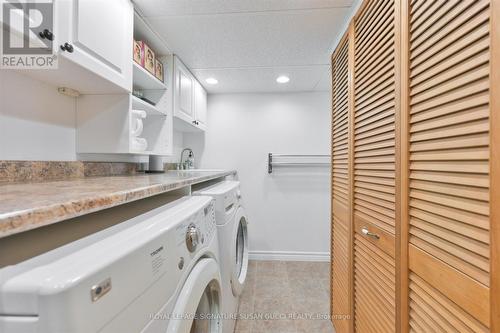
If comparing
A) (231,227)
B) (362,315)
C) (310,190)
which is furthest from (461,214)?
(310,190)

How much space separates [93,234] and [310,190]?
2558mm

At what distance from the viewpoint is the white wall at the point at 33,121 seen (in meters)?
0.96

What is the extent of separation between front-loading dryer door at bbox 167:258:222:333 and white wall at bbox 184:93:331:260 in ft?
6.36

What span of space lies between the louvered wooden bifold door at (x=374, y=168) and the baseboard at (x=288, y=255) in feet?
5.43

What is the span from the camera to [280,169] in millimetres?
2859

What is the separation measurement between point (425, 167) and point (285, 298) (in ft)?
5.86

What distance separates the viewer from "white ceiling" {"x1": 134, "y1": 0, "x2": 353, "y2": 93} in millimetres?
1326

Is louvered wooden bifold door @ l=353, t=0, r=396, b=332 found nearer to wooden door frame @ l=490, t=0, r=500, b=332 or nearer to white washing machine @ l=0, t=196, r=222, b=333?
wooden door frame @ l=490, t=0, r=500, b=332

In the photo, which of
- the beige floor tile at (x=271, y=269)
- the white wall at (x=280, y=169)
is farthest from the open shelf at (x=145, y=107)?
the beige floor tile at (x=271, y=269)

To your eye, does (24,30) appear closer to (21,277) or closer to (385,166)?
(21,277)

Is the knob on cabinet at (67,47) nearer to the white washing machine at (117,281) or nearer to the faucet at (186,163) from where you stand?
the white washing machine at (117,281)

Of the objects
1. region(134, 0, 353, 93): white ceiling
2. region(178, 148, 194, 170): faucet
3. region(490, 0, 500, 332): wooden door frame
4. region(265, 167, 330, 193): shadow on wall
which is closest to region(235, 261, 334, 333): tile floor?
region(265, 167, 330, 193): shadow on wall

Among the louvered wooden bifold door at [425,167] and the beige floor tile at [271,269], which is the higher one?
the louvered wooden bifold door at [425,167]

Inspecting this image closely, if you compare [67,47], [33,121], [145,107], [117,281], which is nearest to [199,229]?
[117,281]
